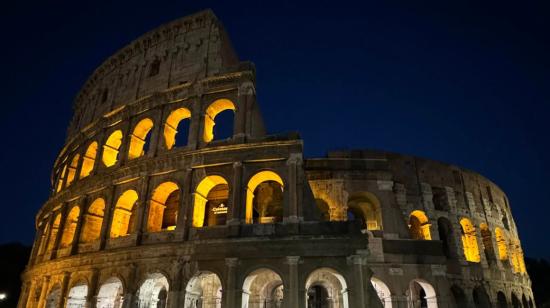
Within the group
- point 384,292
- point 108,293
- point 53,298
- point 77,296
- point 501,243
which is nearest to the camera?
point 108,293

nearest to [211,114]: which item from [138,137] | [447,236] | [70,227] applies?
[138,137]

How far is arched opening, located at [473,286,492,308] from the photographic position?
21156 millimetres

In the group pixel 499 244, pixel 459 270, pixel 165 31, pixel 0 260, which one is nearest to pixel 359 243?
pixel 459 270

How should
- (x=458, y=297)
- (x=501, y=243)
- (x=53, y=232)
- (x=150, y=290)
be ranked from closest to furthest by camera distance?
(x=150, y=290) → (x=458, y=297) → (x=53, y=232) → (x=501, y=243)

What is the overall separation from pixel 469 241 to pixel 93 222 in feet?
72.7

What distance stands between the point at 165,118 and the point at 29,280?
12.2 meters

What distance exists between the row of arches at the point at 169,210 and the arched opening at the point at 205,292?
7.49 ft

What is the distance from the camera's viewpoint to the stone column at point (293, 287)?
12.7 metres

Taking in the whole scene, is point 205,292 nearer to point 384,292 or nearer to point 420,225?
point 384,292

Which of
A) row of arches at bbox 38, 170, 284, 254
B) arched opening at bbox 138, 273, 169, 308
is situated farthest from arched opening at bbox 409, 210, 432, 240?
arched opening at bbox 138, 273, 169, 308

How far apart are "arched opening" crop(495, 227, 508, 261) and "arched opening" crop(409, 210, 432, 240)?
758 cm

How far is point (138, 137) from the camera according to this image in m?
19.2

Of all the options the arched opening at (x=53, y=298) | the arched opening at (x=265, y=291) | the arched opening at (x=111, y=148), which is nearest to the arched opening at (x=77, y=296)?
the arched opening at (x=53, y=298)

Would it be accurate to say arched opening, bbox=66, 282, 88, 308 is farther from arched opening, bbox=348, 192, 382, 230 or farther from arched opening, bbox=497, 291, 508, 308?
arched opening, bbox=497, 291, 508, 308
